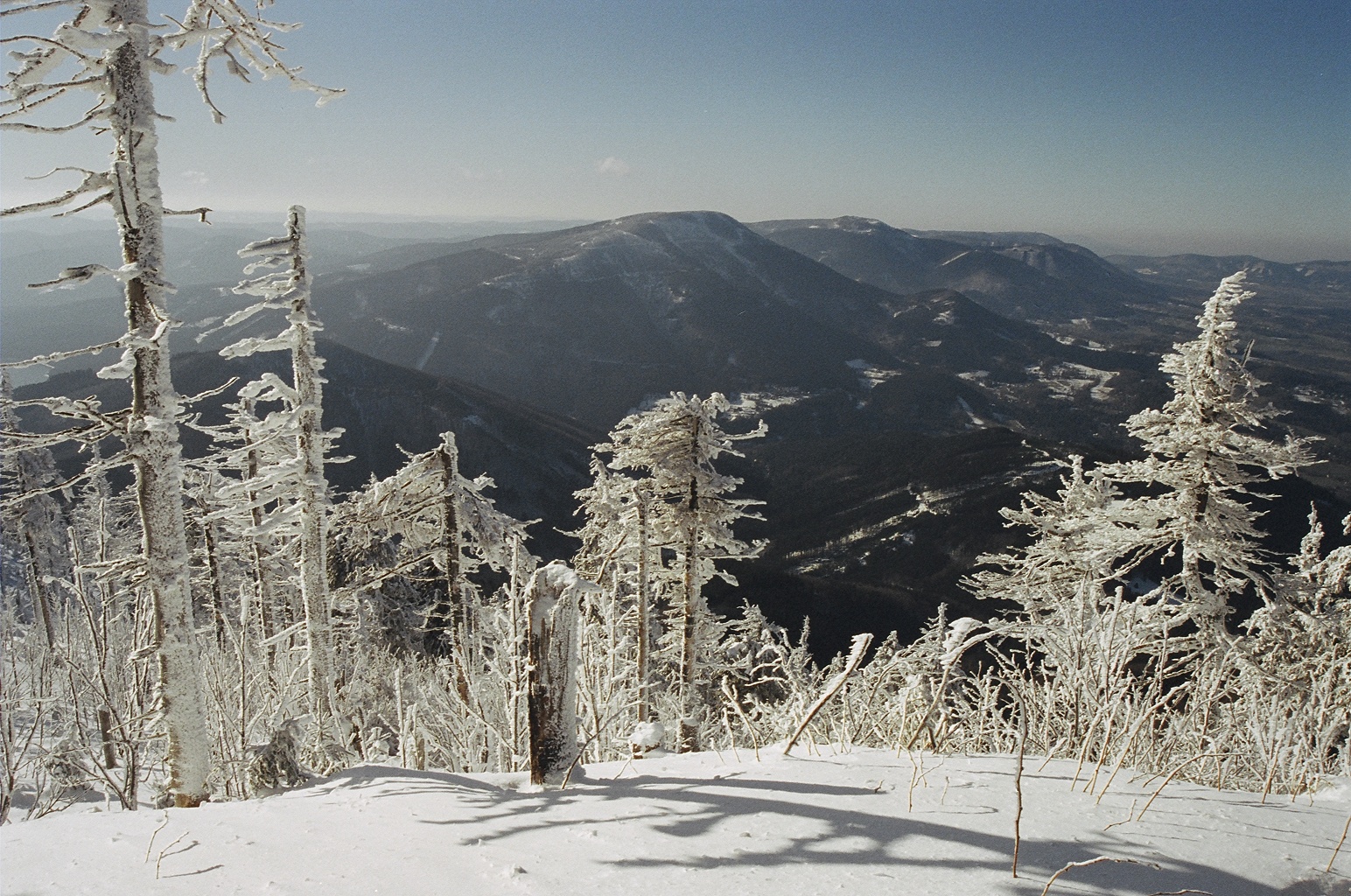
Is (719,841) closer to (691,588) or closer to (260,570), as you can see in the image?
(691,588)

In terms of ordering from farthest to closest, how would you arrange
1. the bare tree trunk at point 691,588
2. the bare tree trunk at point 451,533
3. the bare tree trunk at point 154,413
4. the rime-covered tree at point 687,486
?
1. the bare tree trunk at point 691,588
2. the rime-covered tree at point 687,486
3. the bare tree trunk at point 451,533
4. the bare tree trunk at point 154,413

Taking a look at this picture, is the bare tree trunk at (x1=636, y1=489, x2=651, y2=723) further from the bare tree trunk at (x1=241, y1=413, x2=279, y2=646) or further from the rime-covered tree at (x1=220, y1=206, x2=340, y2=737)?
the bare tree trunk at (x1=241, y1=413, x2=279, y2=646)

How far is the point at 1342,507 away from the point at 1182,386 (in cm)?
13565

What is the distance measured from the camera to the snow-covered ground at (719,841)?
77.3 inches

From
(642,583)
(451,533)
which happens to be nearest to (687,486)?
(642,583)

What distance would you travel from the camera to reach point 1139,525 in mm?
12023

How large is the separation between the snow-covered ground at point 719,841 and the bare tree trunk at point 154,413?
1580mm

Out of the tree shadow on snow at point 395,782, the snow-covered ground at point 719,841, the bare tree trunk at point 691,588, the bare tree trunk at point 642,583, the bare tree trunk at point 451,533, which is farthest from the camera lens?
the bare tree trunk at point 691,588

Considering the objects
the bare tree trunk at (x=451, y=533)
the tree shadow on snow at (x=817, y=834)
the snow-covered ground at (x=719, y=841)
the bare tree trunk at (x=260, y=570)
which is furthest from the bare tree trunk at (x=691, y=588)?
the tree shadow on snow at (x=817, y=834)

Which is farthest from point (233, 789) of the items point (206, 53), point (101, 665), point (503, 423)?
point (503, 423)

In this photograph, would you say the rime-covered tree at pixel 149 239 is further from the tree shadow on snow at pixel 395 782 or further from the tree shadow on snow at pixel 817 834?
the tree shadow on snow at pixel 817 834

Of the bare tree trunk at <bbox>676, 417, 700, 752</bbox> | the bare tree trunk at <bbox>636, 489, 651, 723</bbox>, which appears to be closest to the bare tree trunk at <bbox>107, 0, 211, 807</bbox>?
the bare tree trunk at <bbox>636, 489, 651, 723</bbox>

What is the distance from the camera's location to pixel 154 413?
4020 millimetres

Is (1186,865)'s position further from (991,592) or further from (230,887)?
(991,592)
